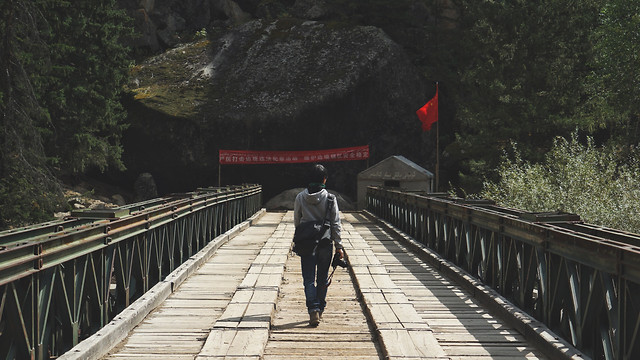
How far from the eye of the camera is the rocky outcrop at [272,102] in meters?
35.8

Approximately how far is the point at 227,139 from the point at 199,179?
337 centimetres

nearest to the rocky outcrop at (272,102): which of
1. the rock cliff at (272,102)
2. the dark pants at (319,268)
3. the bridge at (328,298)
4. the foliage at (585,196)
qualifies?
the rock cliff at (272,102)

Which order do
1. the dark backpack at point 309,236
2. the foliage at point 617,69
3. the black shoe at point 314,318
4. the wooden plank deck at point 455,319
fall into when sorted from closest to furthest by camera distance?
the wooden plank deck at point 455,319 < the black shoe at point 314,318 < the dark backpack at point 309,236 < the foliage at point 617,69

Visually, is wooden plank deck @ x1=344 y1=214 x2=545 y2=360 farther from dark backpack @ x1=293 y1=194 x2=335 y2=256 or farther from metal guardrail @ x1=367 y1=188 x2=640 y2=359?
dark backpack @ x1=293 y1=194 x2=335 y2=256

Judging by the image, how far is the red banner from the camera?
3541 cm

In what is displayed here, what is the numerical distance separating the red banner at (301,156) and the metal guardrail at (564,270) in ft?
85.7

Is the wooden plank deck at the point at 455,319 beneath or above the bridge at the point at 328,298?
beneath

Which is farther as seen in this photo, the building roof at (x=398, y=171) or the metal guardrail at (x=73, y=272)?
the building roof at (x=398, y=171)

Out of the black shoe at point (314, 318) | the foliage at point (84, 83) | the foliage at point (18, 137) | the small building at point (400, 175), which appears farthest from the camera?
the small building at point (400, 175)

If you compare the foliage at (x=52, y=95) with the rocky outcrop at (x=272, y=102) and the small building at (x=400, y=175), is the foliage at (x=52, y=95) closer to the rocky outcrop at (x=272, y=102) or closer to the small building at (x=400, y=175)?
the rocky outcrop at (x=272, y=102)

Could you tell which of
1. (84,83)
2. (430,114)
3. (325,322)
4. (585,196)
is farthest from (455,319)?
(84,83)

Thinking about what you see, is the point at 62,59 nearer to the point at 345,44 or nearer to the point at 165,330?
the point at 345,44

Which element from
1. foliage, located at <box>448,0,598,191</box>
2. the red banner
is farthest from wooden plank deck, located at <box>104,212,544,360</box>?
the red banner

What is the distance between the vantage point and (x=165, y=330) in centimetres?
637
